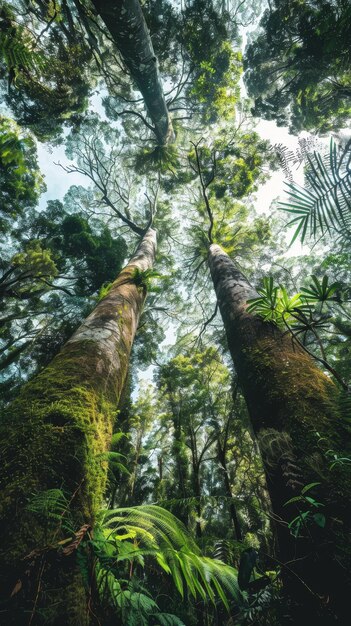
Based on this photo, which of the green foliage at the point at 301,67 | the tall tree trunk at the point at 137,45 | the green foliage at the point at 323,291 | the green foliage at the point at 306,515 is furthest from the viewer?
the green foliage at the point at 301,67

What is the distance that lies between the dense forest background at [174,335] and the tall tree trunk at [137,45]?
7cm

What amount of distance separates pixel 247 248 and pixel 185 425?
7183 mm

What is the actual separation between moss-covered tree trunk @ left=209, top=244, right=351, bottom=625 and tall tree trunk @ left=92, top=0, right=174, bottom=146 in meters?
7.72

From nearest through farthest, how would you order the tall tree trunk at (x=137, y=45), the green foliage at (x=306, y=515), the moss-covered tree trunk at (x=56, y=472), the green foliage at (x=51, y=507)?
the moss-covered tree trunk at (x=56, y=472) < the green foliage at (x=51, y=507) < the green foliage at (x=306, y=515) < the tall tree trunk at (x=137, y=45)

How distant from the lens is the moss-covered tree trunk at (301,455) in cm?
141

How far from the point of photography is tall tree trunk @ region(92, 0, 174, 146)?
664cm

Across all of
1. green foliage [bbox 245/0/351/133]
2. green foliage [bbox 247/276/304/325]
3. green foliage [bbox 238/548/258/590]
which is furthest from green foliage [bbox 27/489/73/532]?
green foliage [bbox 245/0/351/133]

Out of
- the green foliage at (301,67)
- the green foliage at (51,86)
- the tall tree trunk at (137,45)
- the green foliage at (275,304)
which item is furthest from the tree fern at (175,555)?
the green foliage at (51,86)

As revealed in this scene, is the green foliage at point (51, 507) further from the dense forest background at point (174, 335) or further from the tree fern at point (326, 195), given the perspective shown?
the tree fern at point (326, 195)

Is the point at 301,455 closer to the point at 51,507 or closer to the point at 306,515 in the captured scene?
the point at 306,515

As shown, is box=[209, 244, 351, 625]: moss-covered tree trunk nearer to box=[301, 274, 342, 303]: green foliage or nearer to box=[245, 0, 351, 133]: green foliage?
box=[301, 274, 342, 303]: green foliage

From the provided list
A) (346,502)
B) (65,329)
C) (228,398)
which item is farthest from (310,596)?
(228,398)

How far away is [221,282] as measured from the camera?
4516 mm

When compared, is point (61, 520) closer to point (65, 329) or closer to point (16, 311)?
point (65, 329)
